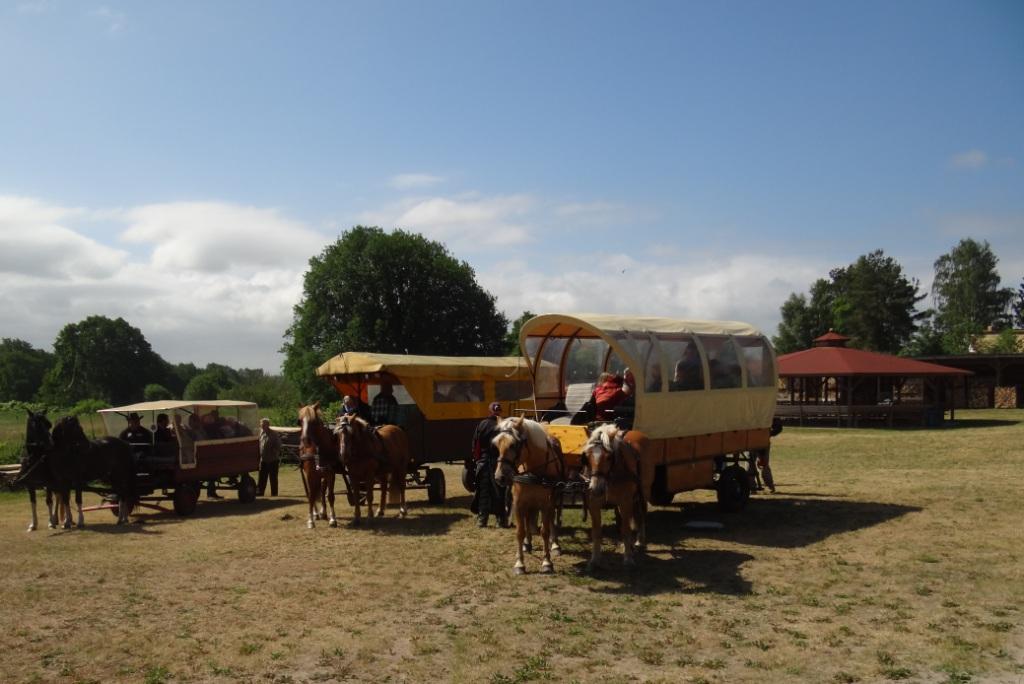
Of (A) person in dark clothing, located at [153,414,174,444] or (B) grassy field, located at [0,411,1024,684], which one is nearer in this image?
(B) grassy field, located at [0,411,1024,684]

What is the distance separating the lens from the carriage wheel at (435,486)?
16.7 meters

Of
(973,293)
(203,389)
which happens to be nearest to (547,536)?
(203,389)

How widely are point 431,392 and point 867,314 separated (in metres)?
67.3

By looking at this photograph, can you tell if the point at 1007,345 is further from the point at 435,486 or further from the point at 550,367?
the point at 550,367

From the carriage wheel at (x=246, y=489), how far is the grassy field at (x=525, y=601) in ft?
9.14

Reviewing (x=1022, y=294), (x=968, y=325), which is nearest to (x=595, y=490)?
(x=968, y=325)

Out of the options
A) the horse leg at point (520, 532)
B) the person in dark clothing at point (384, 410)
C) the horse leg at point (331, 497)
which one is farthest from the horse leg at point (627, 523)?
the person in dark clothing at point (384, 410)

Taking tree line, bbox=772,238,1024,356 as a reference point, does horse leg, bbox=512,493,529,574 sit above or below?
below

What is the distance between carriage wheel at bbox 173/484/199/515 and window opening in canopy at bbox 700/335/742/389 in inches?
391

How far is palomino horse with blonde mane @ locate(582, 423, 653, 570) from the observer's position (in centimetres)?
934

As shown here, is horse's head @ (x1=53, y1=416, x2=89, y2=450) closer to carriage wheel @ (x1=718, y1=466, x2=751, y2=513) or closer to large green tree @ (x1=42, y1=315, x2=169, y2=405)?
carriage wheel @ (x1=718, y1=466, x2=751, y2=513)

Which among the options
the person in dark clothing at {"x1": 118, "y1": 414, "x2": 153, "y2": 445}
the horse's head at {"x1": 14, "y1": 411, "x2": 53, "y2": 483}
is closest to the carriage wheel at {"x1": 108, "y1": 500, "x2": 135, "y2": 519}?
the person in dark clothing at {"x1": 118, "y1": 414, "x2": 153, "y2": 445}

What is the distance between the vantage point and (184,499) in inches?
621

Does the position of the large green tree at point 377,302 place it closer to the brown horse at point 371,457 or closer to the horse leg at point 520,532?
the brown horse at point 371,457
